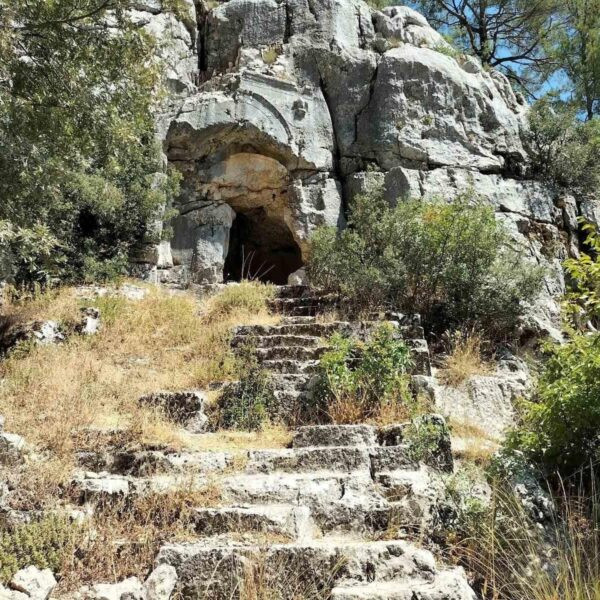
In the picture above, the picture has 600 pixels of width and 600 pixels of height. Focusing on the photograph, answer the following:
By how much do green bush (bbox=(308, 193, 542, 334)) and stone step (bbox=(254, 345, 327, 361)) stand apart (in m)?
1.91

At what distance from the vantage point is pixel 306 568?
142 inches

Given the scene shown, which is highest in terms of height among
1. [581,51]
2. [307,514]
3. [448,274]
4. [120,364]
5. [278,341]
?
[581,51]

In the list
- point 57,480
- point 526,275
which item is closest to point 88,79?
point 57,480

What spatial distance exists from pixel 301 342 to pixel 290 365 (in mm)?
702

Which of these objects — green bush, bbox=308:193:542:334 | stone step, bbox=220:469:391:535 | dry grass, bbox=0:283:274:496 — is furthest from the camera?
green bush, bbox=308:193:542:334

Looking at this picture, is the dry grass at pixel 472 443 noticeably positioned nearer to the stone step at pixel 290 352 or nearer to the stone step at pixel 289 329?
Answer: the stone step at pixel 290 352

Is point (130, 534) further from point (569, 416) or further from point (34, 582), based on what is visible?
point (569, 416)

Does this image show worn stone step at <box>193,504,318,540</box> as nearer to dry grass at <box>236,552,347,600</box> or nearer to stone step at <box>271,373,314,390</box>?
dry grass at <box>236,552,347,600</box>

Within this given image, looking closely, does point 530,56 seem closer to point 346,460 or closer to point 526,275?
point 526,275

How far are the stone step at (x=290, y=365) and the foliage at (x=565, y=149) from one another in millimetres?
9297

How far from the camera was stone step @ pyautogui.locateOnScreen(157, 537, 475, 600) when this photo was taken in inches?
138

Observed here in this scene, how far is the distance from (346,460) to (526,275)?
5.38 m

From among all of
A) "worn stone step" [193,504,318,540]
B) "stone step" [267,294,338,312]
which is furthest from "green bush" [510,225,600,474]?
"stone step" [267,294,338,312]

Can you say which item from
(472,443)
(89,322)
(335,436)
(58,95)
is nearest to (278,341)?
(335,436)
